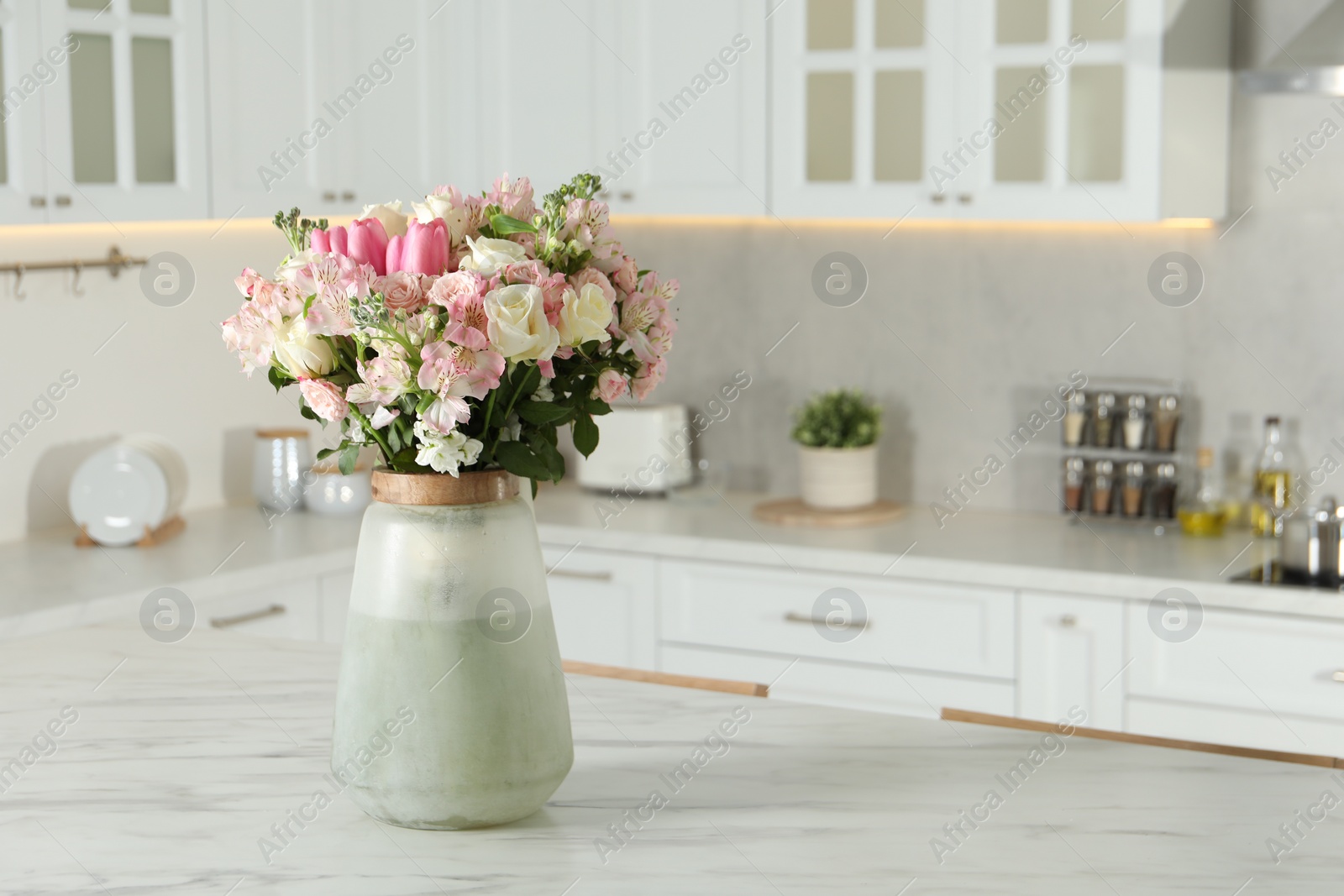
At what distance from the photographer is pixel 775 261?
3693 mm

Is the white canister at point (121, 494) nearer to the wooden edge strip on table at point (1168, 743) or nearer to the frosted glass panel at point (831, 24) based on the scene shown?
the frosted glass panel at point (831, 24)

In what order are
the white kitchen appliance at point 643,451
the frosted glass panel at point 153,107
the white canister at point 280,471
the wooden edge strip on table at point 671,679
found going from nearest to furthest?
the wooden edge strip on table at point 671,679, the frosted glass panel at point 153,107, the white canister at point 280,471, the white kitchen appliance at point 643,451

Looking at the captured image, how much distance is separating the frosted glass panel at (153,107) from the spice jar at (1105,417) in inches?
80.3

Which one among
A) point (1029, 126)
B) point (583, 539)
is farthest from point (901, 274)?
point (583, 539)

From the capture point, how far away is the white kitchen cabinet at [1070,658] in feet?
9.21

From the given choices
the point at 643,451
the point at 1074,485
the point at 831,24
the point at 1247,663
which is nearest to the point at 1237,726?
the point at 1247,663

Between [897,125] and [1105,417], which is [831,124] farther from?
[1105,417]

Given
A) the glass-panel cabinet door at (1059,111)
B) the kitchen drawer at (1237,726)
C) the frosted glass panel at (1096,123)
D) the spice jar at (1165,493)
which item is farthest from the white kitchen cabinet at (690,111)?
the kitchen drawer at (1237,726)

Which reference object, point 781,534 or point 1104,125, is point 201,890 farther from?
point 1104,125

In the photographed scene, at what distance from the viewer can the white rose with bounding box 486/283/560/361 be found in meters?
1.13

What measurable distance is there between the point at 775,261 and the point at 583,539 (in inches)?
35.4

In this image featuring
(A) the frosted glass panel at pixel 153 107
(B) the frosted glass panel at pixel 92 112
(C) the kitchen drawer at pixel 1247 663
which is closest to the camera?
(C) the kitchen drawer at pixel 1247 663

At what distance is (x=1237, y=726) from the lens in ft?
8.87

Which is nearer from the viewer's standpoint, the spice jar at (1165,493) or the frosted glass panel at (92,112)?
the frosted glass panel at (92,112)
